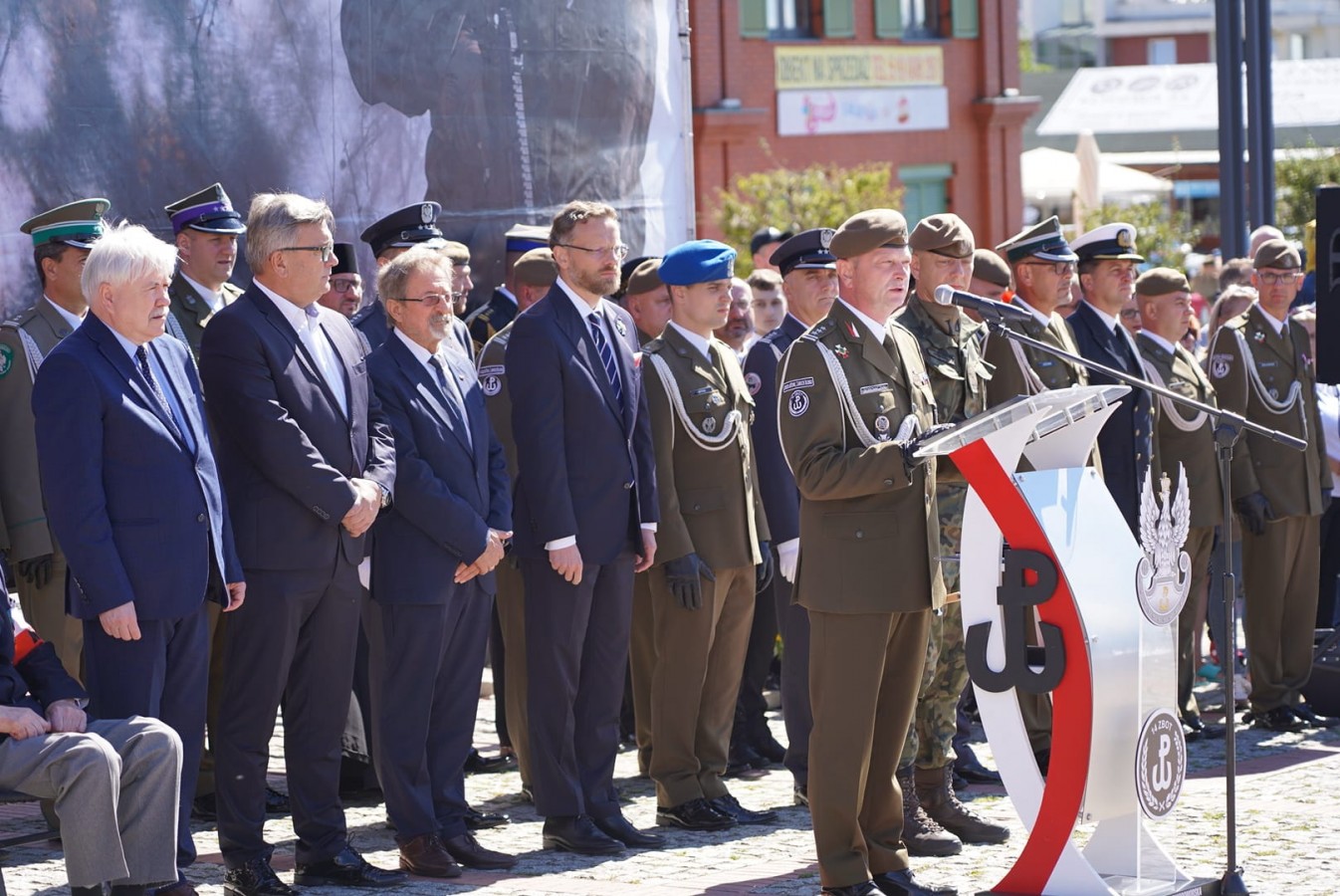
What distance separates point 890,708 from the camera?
6395 millimetres

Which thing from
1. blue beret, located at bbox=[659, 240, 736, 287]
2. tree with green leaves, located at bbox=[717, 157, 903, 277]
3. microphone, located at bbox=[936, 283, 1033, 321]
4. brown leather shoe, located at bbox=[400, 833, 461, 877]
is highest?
tree with green leaves, located at bbox=[717, 157, 903, 277]

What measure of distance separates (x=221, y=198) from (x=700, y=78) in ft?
74.1

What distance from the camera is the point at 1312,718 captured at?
32.2 ft

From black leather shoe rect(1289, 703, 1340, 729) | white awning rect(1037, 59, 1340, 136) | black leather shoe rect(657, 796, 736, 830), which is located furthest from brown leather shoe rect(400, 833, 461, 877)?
white awning rect(1037, 59, 1340, 136)

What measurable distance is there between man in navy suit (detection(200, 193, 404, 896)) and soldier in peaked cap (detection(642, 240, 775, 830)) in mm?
1349

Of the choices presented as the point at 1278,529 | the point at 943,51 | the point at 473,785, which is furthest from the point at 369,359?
the point at 943,51

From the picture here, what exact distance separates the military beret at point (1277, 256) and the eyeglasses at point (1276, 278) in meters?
0.04

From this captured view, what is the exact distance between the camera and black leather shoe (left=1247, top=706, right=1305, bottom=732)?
9.77 m

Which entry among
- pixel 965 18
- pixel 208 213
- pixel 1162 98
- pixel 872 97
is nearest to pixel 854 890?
pixel 208 213

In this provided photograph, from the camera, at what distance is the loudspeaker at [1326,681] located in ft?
32.0

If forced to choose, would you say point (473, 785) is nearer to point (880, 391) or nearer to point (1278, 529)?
point (880, 391)

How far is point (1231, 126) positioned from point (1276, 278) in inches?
164

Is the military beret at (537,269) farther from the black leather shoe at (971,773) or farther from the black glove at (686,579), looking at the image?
the black leather shoe at (971,773)

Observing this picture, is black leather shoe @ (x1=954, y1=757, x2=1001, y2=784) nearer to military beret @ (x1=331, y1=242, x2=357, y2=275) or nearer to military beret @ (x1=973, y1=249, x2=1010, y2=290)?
military beret @ (x1=973, y1=249, x2=1010, y2=290)
